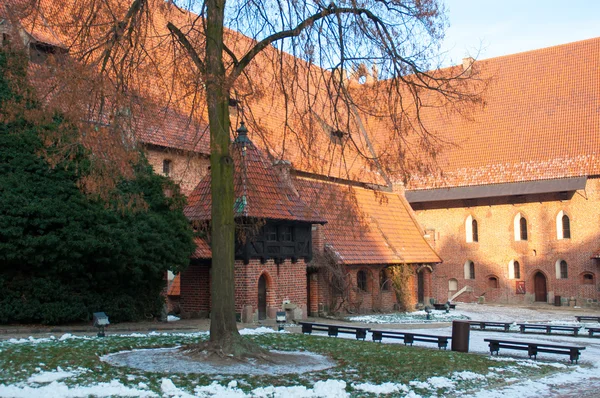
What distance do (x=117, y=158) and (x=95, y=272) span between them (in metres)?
6.74

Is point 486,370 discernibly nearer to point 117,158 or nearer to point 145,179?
point 117,158

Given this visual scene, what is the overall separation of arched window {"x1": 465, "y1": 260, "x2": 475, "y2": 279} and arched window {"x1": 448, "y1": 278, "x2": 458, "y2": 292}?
776mm

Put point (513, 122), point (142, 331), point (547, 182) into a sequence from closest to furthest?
point (142, 331), point (547, 182), point (513, 122)

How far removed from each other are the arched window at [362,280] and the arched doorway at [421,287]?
5.19 metres

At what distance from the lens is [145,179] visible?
68.1ft

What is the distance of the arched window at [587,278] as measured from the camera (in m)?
37.2

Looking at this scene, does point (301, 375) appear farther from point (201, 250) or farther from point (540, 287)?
point (540, 287)

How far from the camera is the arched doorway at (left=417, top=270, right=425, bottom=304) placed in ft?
113

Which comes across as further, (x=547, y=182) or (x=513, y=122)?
(x=513, y=122)

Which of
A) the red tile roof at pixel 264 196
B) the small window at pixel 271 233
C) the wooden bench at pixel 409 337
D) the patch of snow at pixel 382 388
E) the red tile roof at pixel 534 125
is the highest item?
the red tile roof at pixel 534 125

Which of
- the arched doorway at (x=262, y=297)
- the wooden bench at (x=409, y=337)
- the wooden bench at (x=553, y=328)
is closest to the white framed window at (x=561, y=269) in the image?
the wooden bench at (x=553, y=328)

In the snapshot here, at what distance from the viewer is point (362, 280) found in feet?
98.4

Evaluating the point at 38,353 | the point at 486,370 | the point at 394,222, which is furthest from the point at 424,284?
the point at 38,353

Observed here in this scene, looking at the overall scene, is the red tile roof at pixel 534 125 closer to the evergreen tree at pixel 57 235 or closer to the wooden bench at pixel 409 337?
the wooden bench at pixel 409 337
